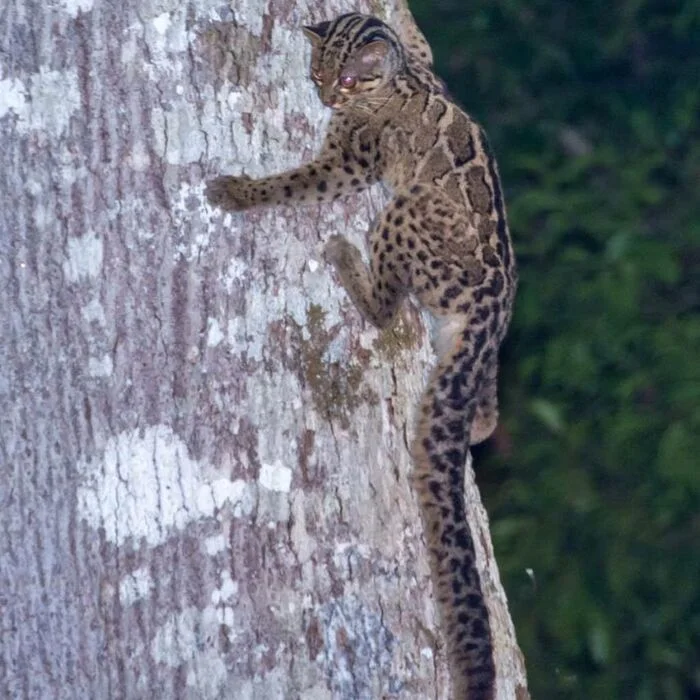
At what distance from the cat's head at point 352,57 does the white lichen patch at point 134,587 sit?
1.23 m

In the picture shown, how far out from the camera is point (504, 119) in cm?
634

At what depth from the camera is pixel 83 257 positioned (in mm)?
2789

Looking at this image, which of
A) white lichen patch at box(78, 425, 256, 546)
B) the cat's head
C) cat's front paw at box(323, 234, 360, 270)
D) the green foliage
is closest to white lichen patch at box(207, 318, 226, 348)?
white lichen patch at box(78, 425, 256, 546)

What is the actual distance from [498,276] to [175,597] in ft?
4.52

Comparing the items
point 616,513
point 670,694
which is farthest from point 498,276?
point 670,694

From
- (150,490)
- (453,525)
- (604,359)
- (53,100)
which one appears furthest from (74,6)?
(604,359)

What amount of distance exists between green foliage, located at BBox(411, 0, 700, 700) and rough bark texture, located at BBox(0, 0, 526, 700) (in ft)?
6.74

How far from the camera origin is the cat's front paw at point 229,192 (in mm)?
2831

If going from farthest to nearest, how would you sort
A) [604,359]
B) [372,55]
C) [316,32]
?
[604,359], [372,55], [316,32]

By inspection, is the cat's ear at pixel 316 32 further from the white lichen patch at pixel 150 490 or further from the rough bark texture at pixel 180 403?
the white lichen patch at pixel 150 490

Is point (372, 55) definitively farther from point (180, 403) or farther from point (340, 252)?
point (180, 403)

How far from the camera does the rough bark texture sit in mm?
2623

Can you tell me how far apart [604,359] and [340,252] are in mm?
2538

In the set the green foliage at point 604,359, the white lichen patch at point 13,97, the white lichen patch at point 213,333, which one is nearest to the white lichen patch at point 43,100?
the white lichen patch at point 13,97
